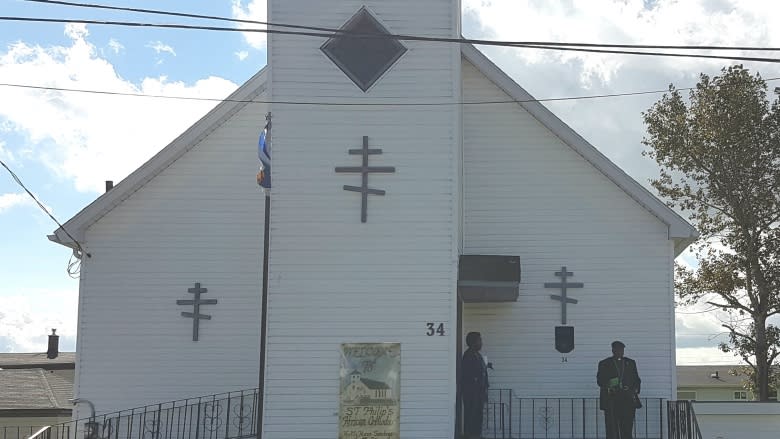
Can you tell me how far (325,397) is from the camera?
15453 mm

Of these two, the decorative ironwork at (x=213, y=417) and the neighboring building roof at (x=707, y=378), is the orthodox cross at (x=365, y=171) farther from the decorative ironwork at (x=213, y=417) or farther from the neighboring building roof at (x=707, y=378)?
the neighboring building roof at (x=707, y=378)

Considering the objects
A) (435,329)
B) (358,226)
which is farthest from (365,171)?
(435,329)

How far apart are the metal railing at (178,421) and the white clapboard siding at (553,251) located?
373 cm

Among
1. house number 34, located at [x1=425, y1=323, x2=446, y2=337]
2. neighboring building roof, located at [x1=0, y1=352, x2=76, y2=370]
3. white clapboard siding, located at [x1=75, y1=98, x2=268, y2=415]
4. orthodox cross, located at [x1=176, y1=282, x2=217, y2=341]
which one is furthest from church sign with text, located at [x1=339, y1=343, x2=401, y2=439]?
neighboring building roof, located at [x1=0, y1=352, x2=76, y2=370]

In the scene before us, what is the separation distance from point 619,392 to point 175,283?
273 inches

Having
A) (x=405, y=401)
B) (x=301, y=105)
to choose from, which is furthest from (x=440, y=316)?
(x=301, y=105)

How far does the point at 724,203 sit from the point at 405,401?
13.0 metres

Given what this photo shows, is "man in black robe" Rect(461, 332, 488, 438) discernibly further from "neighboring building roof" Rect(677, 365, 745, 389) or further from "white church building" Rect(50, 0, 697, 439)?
"neighboring building roof" Rect(677, 365, 745, 389)

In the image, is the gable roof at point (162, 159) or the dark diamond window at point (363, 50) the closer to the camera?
the dark diamond window at point (363, 50)

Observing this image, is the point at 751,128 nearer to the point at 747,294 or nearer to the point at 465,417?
the point at 747,294

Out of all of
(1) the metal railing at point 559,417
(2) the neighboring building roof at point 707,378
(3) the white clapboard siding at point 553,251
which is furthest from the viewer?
(2) the neighboring building roof at point 707,378

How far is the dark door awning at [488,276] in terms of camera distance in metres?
16.4

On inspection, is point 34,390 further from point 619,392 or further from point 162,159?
point 619,392

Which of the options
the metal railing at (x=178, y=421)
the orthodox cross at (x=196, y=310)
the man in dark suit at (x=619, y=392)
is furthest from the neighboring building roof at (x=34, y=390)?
the man in dark suit at (x=619, y=392)
